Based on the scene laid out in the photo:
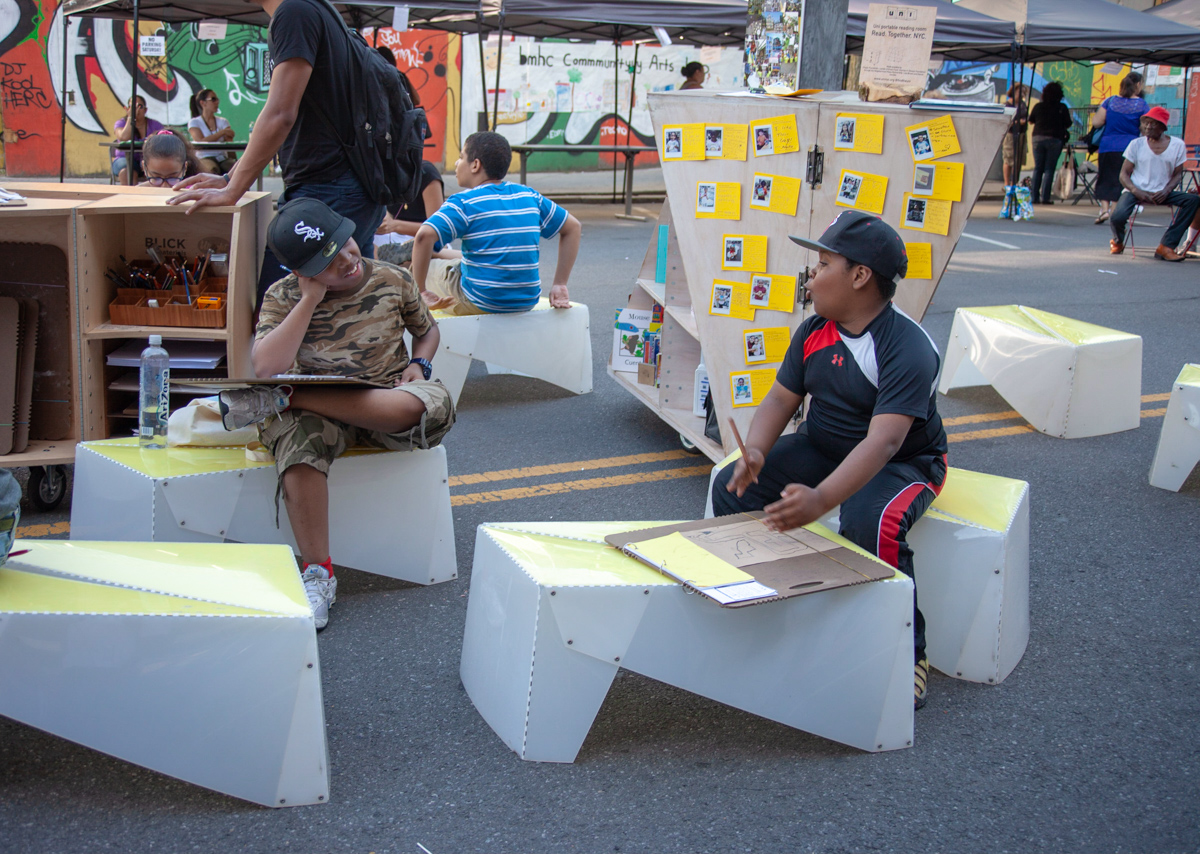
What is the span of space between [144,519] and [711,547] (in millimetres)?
1819

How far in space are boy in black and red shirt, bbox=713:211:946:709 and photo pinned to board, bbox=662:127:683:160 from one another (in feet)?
4.46

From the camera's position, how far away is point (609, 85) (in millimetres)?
19594

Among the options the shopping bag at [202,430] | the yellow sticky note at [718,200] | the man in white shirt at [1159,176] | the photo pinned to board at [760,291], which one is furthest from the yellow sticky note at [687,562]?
the man in white shirt at [1159,176]

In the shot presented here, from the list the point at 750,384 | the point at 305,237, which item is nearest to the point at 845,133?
the point at 750,384

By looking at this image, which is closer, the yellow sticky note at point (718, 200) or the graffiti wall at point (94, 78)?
the yellow sticky note at point (718, 200)

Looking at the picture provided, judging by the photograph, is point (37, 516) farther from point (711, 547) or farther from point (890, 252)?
point (890, 252)

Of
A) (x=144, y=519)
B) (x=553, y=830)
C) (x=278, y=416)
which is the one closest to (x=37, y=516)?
(x=144, y=519)

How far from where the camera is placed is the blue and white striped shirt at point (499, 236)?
530cm

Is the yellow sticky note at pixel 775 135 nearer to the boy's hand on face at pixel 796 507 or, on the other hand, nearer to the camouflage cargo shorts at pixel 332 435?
the camouflage cargo shorts at pixel 332 435

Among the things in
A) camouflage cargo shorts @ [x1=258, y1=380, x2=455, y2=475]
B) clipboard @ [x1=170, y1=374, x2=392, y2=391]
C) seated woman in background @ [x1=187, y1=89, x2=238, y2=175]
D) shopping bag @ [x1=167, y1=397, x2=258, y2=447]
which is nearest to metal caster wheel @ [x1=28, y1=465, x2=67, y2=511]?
shopping bag @ [x1=167, y1=397, x2=258, y2=447]

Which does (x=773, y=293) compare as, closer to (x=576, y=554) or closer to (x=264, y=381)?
(x=576, y=554)

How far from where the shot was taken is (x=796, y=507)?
2.78m

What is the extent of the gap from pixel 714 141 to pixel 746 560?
7.17ft

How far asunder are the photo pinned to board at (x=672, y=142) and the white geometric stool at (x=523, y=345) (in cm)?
157
